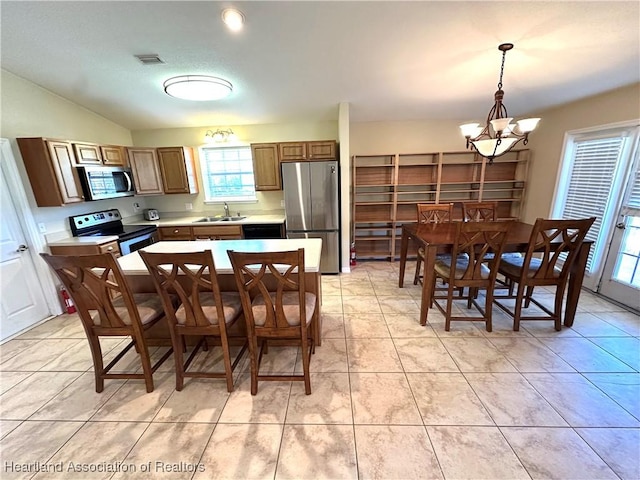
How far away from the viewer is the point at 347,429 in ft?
5.15

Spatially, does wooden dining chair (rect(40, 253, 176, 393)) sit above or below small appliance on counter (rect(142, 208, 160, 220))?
below

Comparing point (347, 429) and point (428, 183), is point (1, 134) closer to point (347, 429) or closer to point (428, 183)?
point (347, 429)

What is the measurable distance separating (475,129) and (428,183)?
201 cm

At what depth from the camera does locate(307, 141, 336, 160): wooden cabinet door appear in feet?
13.0

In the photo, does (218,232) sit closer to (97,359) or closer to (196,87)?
(196,87)

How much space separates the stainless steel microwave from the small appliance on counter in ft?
1.88

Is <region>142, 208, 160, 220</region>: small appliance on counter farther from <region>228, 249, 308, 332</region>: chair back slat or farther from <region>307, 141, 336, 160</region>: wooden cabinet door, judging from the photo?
<region>228, 249, 308, 332</region>: chair back slat

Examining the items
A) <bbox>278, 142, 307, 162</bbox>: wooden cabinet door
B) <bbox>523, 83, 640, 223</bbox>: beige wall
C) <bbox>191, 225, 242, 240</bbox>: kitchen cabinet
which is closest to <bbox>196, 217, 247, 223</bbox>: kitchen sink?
<bbox>191, 225, 242, 240</bbox>: kitchen cabinet

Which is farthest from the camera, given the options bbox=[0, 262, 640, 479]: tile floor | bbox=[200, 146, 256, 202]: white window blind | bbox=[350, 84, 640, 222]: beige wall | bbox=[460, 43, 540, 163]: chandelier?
bbox=[200, 146, 256, 202]: white window blind

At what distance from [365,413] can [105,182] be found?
399 cm

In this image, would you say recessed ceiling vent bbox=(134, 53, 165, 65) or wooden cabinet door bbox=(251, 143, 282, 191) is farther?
wooden cabinet door bbox=(251, 143, 282, 191)

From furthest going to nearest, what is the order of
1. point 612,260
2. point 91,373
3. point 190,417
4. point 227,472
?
point 612,260 → point 91,373 → point 190,417 → point 227,472

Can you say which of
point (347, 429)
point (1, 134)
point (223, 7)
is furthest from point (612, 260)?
point (1, 134)

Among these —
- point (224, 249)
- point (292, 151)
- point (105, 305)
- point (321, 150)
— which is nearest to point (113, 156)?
point (292, 151)
